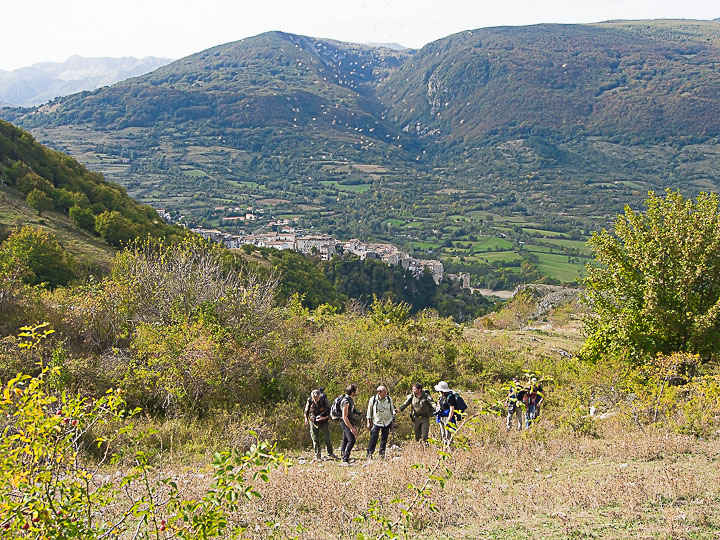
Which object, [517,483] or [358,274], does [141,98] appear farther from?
[517,483]

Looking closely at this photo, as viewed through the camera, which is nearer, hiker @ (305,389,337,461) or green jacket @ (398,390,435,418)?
hiker @ (305,389,337,461)

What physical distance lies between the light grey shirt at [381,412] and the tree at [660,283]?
278 inches

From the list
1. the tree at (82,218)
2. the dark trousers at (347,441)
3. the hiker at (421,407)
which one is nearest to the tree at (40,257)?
the tree at (82,218)

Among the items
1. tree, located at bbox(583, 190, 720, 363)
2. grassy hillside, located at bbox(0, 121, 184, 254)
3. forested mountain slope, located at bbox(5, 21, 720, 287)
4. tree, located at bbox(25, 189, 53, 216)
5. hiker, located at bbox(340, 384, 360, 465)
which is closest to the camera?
hiker, located at bbox(340, 384, 360, 465)

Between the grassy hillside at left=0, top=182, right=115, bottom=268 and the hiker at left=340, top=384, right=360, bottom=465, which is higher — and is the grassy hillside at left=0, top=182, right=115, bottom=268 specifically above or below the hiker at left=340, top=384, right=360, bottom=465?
above

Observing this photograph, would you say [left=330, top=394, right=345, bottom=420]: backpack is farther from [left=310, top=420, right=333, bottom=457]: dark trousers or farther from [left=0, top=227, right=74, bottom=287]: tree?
[left=0, top=227, right=74, bottom=287]: tree

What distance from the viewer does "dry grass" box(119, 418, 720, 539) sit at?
486cm

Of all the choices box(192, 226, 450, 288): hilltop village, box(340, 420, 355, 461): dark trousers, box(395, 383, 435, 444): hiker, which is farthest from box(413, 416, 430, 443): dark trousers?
box(192, 226, 450, 288): hilltop village

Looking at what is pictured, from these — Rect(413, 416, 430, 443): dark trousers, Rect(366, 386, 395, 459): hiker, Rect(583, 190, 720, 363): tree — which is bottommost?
Rect(413, 416, 430, 443): dark trousers

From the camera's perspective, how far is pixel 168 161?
485ft

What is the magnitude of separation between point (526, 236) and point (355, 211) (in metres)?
44.5

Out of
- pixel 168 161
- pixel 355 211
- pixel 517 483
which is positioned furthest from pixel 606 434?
pixel 168 161

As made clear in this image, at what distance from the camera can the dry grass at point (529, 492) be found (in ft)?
15.9

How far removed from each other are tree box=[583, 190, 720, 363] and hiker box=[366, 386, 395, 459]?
7.11 metres
